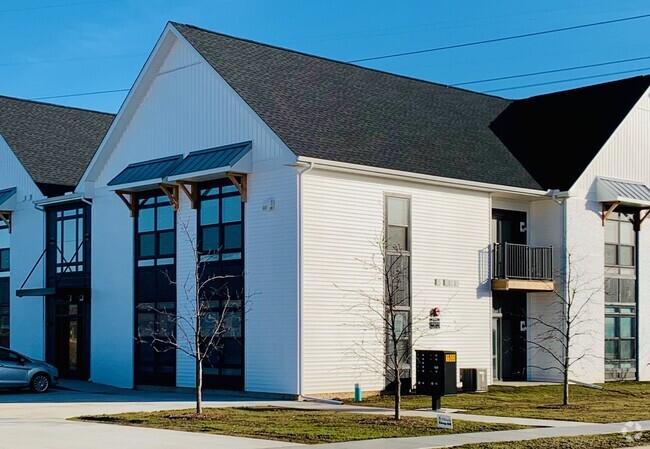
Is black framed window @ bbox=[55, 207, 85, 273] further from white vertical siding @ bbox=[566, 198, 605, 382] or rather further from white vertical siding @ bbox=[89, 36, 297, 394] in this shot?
white vertical siding @ bbox=[566, 198, 605, 382]

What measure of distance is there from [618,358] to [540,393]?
617cm

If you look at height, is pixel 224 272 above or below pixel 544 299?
above

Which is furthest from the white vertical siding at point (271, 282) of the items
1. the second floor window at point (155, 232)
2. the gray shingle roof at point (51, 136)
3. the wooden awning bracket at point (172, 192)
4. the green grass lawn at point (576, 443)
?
the gray shingle roof at point (51, 136)

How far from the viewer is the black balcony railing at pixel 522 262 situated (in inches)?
1294

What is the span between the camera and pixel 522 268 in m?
33.3

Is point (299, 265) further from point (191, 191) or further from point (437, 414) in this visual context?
point (437, 414)

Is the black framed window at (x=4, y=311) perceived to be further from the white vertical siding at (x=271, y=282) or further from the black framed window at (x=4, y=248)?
the white vertical siding at (x=271, y=282)

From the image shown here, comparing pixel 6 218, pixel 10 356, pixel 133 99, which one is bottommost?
pixel 10 356

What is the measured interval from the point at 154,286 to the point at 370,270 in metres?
7.16

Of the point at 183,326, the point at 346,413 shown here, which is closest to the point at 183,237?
the point at 183,326

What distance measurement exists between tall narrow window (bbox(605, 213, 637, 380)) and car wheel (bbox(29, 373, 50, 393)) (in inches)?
704

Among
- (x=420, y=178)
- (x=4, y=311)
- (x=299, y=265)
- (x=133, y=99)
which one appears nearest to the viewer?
(x=299, y=265)

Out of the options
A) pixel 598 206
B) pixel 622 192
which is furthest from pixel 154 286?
pixel 622 192

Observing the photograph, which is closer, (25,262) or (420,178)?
(420,178)
